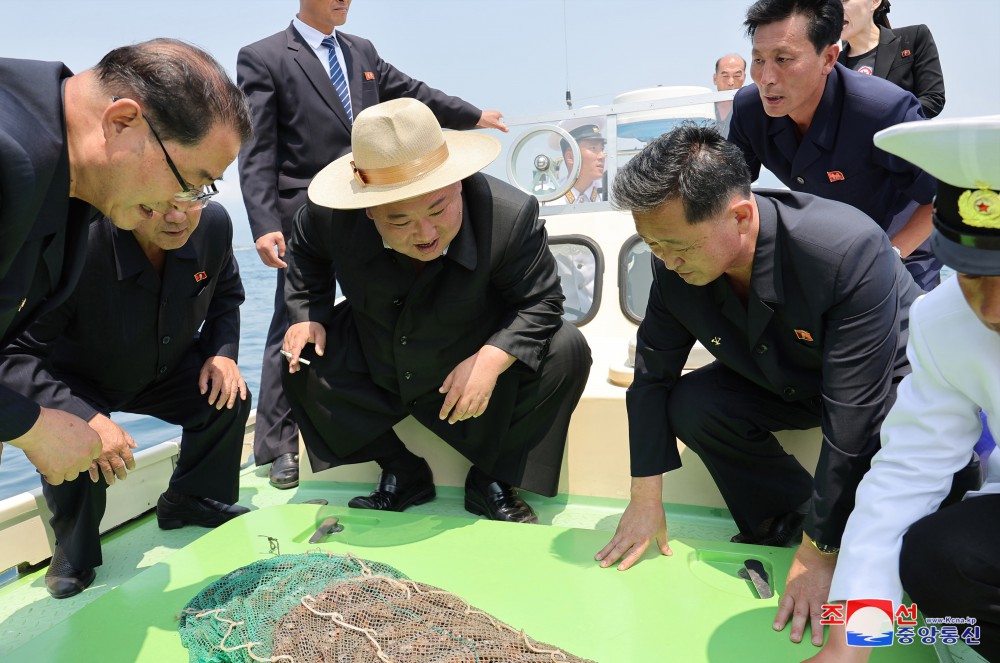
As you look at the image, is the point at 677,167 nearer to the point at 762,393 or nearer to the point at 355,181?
the point at 762,393

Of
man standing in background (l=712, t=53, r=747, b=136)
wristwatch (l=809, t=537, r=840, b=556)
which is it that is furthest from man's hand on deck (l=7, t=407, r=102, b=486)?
man standing in background (l=712, t=53, r=747, b=136)

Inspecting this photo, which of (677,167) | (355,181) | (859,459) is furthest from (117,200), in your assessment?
(859,459)

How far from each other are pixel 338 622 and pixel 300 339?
1.31 meters

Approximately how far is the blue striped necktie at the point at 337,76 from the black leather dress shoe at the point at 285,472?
5.00 ft

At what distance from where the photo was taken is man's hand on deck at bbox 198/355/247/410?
2.83 m

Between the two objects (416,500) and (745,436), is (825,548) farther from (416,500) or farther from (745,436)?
(416,500)

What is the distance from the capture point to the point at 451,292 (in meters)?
2.70

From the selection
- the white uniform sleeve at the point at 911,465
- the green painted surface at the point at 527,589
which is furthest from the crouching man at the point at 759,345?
the white uniform sleeve at the point at 911,465

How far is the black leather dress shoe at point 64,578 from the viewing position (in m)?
2.48

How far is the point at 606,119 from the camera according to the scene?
175 inches

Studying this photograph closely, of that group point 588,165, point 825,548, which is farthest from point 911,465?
point 588,165

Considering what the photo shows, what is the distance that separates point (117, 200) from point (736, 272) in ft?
5.16

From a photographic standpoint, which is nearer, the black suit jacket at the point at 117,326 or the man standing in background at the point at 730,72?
the black suit jacket at the point at 117,326

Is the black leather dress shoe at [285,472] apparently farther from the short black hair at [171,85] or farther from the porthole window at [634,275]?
the short black hair at [171,85]
